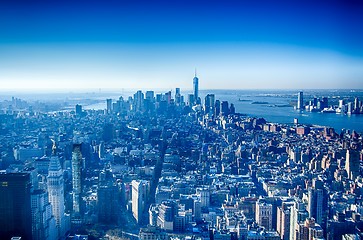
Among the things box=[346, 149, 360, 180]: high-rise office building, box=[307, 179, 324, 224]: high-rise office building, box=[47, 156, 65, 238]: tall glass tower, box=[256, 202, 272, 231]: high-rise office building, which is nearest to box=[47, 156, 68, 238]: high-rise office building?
box=[47, 156, 65, 238]: tall glass tower

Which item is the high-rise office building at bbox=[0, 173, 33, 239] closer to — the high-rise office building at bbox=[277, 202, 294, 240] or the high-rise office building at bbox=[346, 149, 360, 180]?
the high-rise office building at bbox=[277, 202, 294, 240]

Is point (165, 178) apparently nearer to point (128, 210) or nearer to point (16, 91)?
point (128, 210)

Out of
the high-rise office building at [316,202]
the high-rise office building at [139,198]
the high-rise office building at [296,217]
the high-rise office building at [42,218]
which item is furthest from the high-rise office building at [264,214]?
the high-rise office building at [42,218]

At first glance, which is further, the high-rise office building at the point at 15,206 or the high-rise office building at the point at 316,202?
the high-rise office building at the point at 316,202

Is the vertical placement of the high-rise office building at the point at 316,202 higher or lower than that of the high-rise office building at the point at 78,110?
lower

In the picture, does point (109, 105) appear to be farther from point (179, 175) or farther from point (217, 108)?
point (179, 175)

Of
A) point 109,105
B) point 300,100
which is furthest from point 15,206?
point 109,105

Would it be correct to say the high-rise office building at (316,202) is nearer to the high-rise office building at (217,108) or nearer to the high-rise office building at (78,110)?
the high-rise office building at (217,108)
